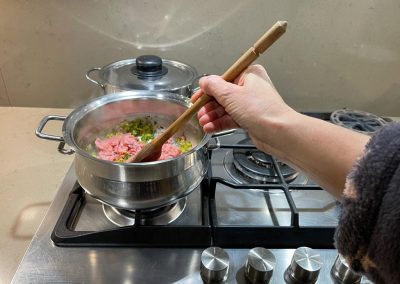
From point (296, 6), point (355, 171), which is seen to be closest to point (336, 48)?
point (296, 6)

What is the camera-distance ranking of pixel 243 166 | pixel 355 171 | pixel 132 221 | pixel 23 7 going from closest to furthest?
pixel 355 171 < pixel 132 221 < pixel 243 166 < pixel 23 7

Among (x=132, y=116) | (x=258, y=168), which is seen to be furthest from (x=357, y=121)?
(x=132, y=116)

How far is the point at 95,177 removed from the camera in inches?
21.9

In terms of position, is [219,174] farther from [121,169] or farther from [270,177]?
[121,169]

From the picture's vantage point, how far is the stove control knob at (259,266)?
51 cm

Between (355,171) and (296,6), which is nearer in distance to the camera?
(355,171)

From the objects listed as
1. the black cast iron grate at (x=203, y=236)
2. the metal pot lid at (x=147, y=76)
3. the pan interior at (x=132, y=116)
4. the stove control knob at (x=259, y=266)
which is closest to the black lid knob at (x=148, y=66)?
the metal pot lid at (x=147, y=76)

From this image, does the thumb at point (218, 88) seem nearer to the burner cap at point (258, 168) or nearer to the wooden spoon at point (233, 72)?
the wooden spoon at point (233, 72)

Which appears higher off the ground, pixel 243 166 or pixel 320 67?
pixel 320 67

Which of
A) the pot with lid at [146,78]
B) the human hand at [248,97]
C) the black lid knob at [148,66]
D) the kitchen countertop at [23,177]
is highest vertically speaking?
the human hand at [248,97]

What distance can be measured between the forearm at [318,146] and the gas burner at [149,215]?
0.81 ft

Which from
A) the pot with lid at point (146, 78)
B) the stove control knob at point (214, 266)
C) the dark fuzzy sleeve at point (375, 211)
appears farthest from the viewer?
the pot with lid at point (146, 78)

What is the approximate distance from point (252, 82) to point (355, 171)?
246 millimetres

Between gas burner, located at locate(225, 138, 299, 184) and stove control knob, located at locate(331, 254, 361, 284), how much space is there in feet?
0.69
